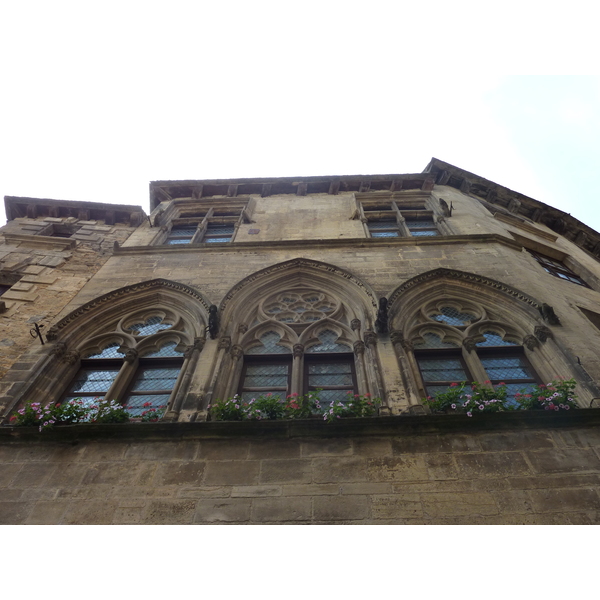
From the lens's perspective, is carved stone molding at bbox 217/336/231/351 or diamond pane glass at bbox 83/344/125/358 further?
diamond pane glass at bbox 83/344/125/358

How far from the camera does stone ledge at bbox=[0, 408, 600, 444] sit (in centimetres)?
472

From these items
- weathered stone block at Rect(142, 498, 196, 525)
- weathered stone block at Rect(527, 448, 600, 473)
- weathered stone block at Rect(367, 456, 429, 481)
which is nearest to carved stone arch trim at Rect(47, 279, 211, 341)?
weathered stone block at Rect(142, 498, 196, 525)

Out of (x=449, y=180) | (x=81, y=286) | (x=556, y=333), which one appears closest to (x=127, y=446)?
(x=81, y=286)

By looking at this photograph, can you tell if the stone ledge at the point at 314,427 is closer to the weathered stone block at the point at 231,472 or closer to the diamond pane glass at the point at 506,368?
the weathered stone block at the point at 231,472

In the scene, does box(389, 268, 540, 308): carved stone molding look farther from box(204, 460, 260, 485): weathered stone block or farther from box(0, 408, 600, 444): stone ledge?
box(204, 460, 260, 485): weathered stone block

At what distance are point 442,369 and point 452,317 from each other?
1.28m

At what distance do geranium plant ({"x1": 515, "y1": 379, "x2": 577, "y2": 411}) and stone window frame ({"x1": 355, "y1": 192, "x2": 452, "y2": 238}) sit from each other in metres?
5.68

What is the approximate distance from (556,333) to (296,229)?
6229mm

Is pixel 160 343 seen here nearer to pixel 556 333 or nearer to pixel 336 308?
pixel 336 308

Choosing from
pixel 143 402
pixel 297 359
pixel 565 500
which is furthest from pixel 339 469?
pixel 143 402

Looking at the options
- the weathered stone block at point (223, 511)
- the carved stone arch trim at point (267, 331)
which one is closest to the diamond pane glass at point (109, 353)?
the carved stone arch trim at point (267, 331)

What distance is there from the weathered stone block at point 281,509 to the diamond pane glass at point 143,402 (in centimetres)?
222

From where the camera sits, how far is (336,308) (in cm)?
752

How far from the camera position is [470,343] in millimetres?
6539
